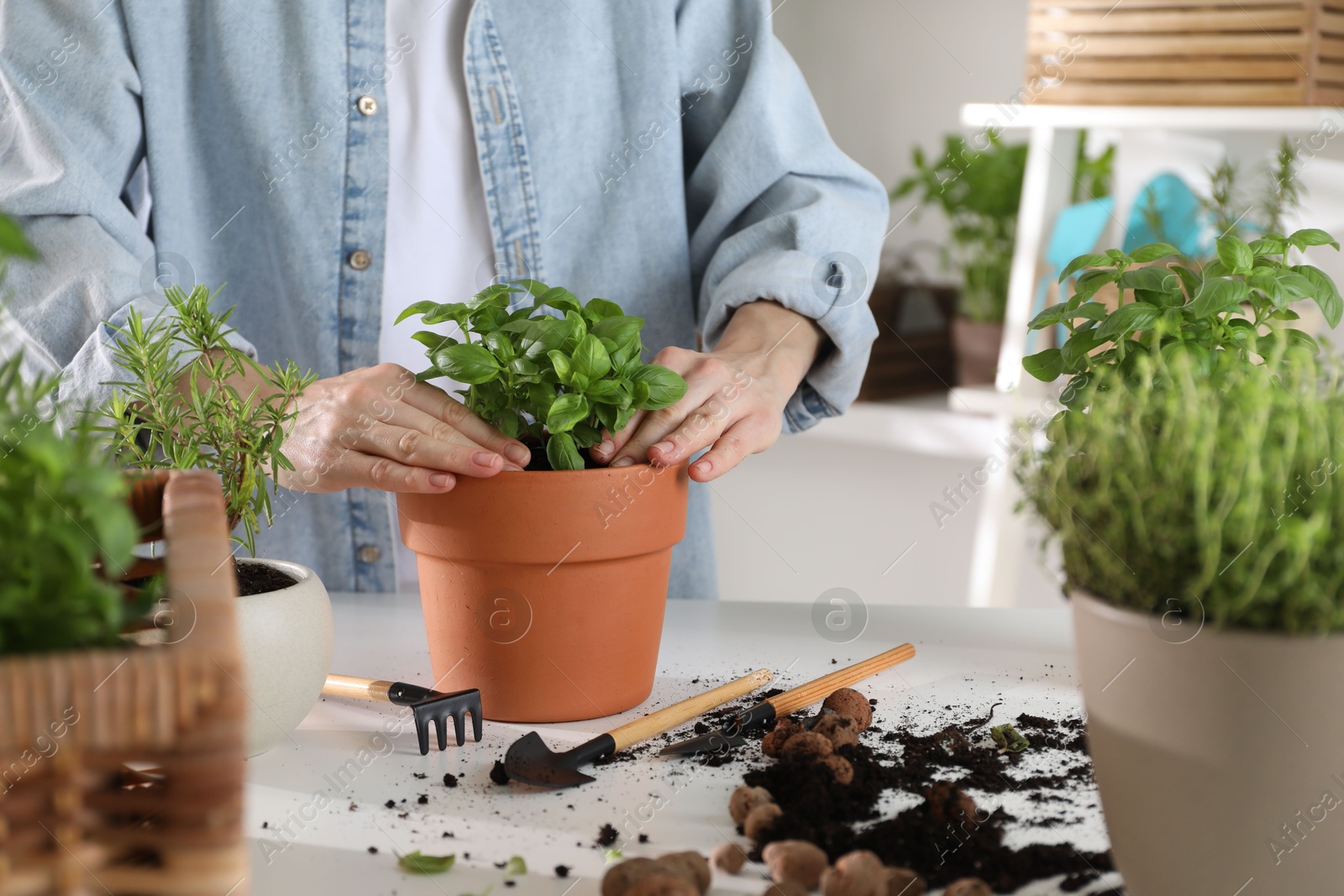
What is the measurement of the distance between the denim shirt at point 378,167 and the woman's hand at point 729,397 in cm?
3

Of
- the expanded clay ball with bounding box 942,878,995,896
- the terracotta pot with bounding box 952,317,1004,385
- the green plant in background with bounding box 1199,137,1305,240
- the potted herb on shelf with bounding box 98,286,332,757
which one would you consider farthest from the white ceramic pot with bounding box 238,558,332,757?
the terracotta pot with bounding box 952,317,1004,385

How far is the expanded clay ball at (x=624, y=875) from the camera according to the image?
497 mm

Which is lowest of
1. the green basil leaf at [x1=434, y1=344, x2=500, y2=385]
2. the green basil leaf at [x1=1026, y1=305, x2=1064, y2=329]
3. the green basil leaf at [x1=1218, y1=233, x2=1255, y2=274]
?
the green basil leaf at [x1=434, y1=344, x2=500, y2=385]

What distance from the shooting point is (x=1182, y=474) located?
0.42 m

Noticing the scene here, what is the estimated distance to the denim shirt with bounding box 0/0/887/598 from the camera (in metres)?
1.08

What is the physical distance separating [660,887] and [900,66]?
2406mm

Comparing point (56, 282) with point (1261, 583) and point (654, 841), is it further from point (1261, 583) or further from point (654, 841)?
point (1261, 583)

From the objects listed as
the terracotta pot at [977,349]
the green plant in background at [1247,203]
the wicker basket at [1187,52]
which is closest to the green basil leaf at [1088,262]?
the green plant in background at [1247,203]

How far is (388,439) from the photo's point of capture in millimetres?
772

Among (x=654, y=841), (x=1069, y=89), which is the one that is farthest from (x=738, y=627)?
(x=1069, y=89)

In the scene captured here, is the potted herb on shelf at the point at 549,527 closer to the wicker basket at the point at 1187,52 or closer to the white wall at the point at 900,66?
the wicker basket at the point at 1187,52

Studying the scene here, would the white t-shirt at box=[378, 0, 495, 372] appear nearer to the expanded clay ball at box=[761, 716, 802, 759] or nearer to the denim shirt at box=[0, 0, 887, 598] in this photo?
the denim shirt at box=[0, 0, 887, 598]

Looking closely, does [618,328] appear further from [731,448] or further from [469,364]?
[731,448]

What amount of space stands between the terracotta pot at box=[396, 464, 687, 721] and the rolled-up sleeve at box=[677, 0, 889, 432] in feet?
1.21
